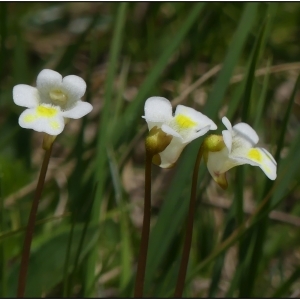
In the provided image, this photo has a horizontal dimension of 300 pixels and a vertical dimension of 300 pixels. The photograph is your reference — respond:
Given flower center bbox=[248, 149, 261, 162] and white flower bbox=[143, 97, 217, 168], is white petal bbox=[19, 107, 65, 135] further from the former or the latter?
flower center bbox=[248, 149, 261, 162]

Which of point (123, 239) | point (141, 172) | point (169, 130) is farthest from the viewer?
point (141, 172)

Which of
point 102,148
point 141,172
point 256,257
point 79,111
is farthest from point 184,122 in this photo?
point 141,172

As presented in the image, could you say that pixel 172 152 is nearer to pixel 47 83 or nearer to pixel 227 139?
pixel 227 139

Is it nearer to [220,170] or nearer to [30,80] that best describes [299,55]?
[30,80]

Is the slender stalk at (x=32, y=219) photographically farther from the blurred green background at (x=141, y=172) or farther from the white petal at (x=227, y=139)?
the white petal at (x=227, y=139)

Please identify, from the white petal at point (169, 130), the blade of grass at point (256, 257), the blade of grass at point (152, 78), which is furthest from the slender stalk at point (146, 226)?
the blade of grass at point (152, 78)
